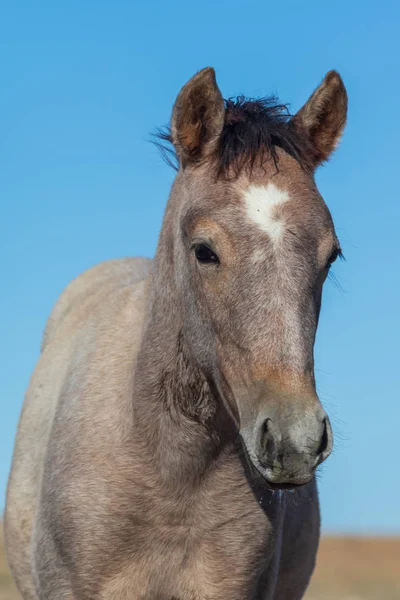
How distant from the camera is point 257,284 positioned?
4348 mm

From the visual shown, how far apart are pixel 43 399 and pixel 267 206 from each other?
2.50 metres

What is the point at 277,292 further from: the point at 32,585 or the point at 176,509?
the point at 32,585

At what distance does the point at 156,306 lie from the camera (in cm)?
518

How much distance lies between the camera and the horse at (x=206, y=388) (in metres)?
4.30

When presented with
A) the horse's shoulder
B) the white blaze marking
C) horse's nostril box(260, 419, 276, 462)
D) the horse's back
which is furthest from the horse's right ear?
the horse's shoulder

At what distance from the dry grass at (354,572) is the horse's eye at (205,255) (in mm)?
10018

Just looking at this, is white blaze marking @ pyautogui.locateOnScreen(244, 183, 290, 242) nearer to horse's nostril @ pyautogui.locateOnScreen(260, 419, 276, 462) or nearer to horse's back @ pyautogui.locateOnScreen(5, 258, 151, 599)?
horse's nostril @ pyautogui.locateOnScreen(260, 419, 276, 462)

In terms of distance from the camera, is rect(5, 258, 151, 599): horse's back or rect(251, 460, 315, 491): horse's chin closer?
rect(251, 460, 315, 491): horse's chin

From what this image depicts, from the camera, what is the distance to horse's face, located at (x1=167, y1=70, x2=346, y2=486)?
4113 mm

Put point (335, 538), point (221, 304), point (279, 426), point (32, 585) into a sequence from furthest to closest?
point (335, 538) < point (32, 585) < point (221, 304) < point (279, 426)

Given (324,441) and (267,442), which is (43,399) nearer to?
(267,442)

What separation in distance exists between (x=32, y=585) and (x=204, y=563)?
1.58 metres

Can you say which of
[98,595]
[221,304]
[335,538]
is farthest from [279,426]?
[335,538]

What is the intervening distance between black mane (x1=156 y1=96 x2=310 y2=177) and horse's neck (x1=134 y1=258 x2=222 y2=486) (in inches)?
28.3
